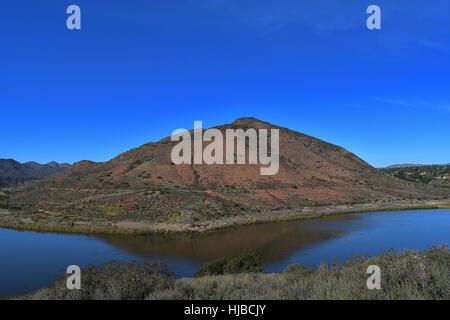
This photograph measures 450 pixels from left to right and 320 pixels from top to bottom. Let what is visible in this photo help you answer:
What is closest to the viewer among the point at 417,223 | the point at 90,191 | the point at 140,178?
the point at 417,223

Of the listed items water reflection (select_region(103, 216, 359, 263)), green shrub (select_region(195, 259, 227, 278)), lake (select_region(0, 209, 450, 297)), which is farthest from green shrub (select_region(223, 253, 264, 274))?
water reflection (select_region(103, 216, 359, 263))

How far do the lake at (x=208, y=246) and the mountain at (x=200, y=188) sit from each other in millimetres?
8220

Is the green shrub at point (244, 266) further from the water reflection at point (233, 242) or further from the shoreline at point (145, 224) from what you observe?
the shoreline at point (145, 224)

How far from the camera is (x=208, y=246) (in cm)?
2673

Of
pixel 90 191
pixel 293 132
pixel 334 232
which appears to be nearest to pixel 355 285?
pixel 334 232

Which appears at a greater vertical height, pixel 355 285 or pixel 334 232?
pixel 355 285

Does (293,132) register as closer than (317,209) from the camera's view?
No

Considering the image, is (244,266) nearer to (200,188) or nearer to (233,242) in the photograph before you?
(233,242)

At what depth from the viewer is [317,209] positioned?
164 ft

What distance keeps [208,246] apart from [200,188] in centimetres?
2778

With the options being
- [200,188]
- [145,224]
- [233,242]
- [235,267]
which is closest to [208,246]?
[233,242]

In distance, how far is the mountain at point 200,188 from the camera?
4178 centimetres
